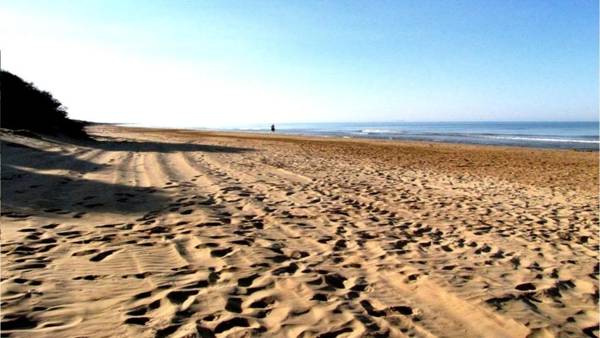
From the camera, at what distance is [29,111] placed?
73.0 feet

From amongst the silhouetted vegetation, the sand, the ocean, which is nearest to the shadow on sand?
the sand

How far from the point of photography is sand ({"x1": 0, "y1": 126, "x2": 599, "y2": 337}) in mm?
3295

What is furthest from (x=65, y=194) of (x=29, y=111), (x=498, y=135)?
(x=498, y=135)

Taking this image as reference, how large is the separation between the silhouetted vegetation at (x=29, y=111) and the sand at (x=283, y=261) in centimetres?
1460

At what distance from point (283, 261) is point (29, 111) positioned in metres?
23.0

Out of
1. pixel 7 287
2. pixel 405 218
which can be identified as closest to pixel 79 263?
pixel 7 287

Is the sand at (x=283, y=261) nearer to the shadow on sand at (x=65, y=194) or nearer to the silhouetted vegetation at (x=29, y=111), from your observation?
the shadow on sand at (x=65, y=194)

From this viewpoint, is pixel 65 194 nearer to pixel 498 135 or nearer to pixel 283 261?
pixel 283 261

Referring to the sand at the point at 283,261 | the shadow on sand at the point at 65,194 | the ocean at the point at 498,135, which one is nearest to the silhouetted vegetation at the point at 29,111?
the shadow on sand at the point at 65,194

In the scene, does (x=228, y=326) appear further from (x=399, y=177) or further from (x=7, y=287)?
(x=399, y=177)

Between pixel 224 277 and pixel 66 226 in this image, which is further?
pixel 66 226

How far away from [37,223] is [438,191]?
27.1ft

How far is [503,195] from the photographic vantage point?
10.1m

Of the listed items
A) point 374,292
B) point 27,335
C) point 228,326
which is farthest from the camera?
point 374,292
